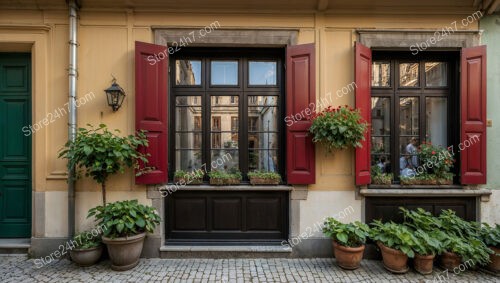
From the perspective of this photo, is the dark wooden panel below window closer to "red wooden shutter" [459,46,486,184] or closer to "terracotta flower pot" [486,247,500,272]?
"red wooden shutter" [459,46,486,184]

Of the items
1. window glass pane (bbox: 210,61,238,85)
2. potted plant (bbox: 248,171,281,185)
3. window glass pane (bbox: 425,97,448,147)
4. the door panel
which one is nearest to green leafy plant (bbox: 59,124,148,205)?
the door panel

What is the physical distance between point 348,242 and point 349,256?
0.68 feet

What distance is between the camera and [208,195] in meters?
4.89

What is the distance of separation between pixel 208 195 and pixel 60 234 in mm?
2673

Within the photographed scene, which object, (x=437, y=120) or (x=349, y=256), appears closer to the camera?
(x=349, y=256)

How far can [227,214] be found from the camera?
193 inches

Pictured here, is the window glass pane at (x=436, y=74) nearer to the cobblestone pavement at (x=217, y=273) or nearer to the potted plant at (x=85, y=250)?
the cobblestone pavement at (x=217, y=273)

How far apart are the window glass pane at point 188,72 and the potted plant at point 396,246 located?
13.7ft

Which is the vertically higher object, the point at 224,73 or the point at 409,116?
the point at 224,73

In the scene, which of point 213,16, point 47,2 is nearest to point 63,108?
point 47,2

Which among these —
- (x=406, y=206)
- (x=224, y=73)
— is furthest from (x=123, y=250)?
(x=406, y=206)

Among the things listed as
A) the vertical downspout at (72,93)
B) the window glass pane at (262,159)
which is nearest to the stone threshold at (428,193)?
the window glass pane at (262,159)

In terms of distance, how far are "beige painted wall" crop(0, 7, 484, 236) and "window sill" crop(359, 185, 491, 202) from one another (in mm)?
442

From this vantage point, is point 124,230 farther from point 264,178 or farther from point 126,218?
point 264,178
